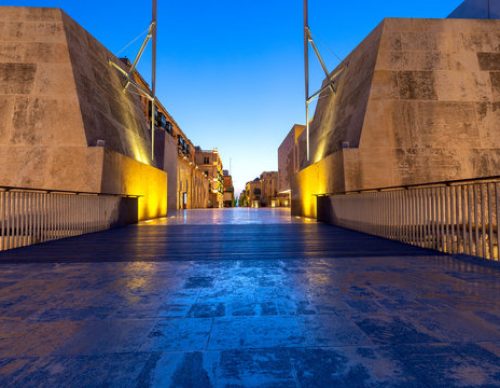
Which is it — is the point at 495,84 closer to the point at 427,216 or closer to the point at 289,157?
the point at 427,216

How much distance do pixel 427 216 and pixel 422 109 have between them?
31.9ft

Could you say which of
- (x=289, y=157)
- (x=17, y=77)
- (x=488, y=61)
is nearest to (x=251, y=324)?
→ (x=17, y=77)

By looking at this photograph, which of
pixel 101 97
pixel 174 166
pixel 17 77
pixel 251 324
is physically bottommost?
pixel 251 324

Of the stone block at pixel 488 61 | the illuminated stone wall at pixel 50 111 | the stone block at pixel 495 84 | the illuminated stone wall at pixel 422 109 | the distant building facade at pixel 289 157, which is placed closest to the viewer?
the illuminated stone wall at pixel 50 111

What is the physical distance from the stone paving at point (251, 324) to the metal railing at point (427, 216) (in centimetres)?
99

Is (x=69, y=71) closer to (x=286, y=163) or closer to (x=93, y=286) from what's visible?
(x=93, y=286)

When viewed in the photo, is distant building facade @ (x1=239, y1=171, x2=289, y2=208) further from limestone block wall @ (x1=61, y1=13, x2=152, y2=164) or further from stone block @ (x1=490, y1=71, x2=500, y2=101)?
stone block @ (x1=490, y1=71, x2=500, y2=101)

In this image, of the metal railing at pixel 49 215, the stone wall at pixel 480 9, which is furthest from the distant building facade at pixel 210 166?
the metal railing at pixel 49 215

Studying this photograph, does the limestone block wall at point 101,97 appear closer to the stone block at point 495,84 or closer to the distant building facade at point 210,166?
the stone block at point 495,84

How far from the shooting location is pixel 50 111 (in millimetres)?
12172

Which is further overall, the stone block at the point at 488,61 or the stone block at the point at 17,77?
the stone block at the point at 488,61

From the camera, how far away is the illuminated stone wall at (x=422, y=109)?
1309 centimetres

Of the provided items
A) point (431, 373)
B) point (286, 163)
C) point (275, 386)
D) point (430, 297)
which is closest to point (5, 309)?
point (275, 386)

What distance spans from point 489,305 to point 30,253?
7.83 m
